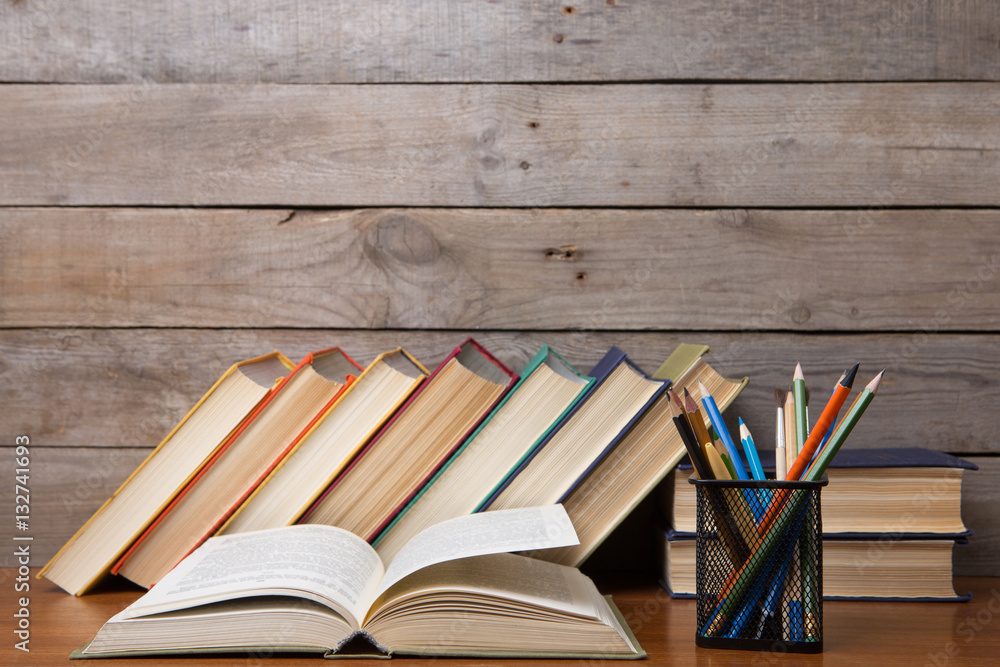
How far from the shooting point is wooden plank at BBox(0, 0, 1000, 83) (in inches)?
37.4

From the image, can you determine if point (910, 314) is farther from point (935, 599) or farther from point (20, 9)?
point (20, 9)

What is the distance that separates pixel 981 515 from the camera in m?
0.94

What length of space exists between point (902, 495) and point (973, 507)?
272 mm

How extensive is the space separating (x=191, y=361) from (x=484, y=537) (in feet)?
1.78

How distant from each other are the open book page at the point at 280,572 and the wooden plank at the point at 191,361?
301mm

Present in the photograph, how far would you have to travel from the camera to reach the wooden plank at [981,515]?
925 millimetres

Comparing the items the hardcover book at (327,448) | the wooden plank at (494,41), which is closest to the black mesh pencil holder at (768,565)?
the hardcover book at (327,448)

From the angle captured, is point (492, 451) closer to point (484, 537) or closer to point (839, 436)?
point (484, 537)

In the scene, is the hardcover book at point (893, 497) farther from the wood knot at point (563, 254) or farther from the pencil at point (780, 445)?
the wood knot at point (563, 254)

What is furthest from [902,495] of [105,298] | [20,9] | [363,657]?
[20,9]

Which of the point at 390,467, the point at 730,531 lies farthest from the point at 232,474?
the point at 730,531

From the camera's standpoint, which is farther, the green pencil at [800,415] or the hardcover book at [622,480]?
the hardcover book at [622,480]

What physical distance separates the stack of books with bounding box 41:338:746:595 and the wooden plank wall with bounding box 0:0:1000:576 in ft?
0.59

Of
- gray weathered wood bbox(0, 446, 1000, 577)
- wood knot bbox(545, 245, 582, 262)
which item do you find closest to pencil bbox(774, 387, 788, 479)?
wood knot bbox(545, 245, 582, 262)
